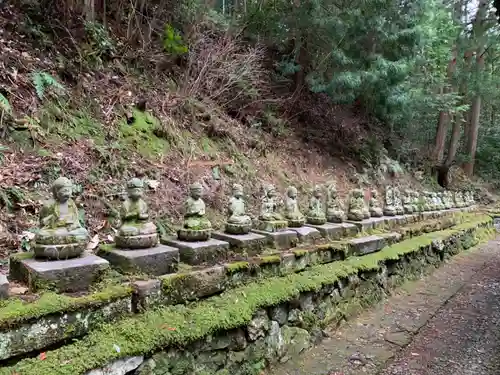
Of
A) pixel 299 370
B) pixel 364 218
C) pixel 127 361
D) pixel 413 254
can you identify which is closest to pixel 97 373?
pixel 127 361

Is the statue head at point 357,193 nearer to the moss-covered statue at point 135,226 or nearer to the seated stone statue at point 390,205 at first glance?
the seated stone statue at point 390,205

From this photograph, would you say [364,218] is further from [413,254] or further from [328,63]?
[328,63]

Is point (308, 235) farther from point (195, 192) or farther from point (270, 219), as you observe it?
point (195, 192)

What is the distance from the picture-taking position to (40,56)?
5156mm

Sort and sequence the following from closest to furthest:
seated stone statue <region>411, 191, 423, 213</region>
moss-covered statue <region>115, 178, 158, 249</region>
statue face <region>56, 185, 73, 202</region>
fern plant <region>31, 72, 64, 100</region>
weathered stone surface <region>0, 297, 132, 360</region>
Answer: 1. weathered stone surface <region>0, 297, 132, 360</region>
2. statue face <region>56, 185, 73, 202</region>
3. moss-covered statue <region>115, 178, 158, 249</region>
4. fern plant <region>31, 72, 64, 100</region>
5. seated stone statue <region>411, 191, 423, 213</region>

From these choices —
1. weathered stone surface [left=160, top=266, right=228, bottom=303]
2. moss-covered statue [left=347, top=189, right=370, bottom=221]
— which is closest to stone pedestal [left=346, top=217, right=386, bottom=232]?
moss-covered statue [left=347, top=189, right=370, bottom=221]

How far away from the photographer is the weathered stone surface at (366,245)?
3.88 m

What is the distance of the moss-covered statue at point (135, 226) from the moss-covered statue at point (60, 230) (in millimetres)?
263

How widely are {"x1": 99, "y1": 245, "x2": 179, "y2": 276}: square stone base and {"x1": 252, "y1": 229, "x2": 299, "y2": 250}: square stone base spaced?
0.95 metres

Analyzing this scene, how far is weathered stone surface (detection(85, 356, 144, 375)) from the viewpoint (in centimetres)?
176

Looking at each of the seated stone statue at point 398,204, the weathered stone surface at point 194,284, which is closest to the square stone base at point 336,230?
the weathered stone surface at point 194,284

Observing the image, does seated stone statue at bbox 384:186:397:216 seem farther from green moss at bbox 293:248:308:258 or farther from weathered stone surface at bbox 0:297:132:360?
weathered stone surface at bbox 0:297:132:360

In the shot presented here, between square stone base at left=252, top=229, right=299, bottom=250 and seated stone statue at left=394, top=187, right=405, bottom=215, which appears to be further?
seated stone statue at left=394, top=187, right=405, bottom=215

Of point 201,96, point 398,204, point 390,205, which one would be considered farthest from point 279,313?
point 201,96
